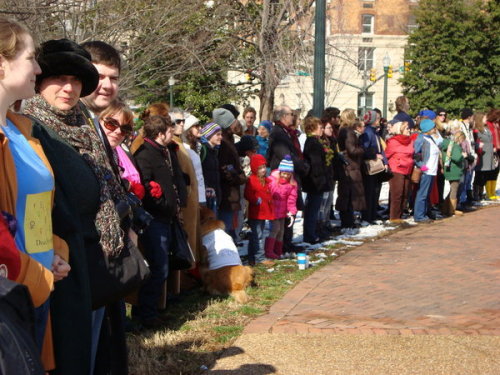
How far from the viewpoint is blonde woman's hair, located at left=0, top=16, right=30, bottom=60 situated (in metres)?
3.10

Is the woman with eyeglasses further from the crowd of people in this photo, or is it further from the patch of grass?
the patch of grass

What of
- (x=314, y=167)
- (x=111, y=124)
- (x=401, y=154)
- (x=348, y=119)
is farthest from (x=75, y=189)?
(x=401, y=154)

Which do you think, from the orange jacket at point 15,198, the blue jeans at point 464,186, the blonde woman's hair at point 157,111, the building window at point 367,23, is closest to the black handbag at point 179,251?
the blonde woman's hair at point 157,111

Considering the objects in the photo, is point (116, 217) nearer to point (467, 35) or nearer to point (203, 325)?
point (203, 325)

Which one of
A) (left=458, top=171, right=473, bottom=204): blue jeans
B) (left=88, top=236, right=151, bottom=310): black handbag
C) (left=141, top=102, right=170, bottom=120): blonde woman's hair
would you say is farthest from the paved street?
(left=458, top=171, right=473, bottom=204): blue jeans

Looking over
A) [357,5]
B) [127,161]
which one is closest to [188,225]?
[127,161]

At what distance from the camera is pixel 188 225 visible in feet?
25.9

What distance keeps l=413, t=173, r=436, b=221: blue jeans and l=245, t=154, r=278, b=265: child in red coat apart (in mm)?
5022

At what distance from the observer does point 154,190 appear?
261 inches

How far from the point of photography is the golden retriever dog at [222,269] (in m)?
7.73

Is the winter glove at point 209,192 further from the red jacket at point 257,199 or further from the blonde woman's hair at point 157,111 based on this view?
the blonde woman's hair at point 157,111

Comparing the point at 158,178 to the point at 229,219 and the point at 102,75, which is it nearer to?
the point at 102,75

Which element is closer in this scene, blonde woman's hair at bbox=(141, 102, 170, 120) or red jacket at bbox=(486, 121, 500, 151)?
blonde woman's hair at bbox=(141, 102, 170, 120)

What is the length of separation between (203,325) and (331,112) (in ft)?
20.8
